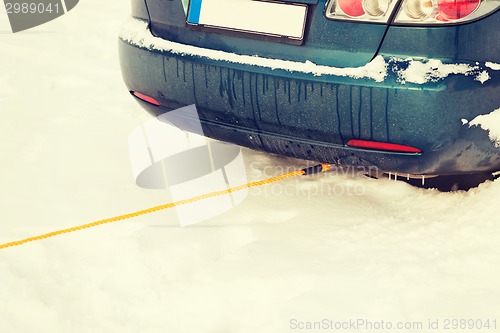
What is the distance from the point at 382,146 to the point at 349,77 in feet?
0.98

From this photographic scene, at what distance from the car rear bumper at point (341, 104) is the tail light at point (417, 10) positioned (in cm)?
14

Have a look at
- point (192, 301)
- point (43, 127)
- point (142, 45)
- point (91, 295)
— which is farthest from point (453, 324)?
point (43, 127)

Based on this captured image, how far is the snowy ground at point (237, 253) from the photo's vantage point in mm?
2248

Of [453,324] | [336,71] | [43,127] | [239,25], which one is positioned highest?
[239,25]

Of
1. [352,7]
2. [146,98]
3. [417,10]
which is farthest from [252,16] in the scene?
[146,98]

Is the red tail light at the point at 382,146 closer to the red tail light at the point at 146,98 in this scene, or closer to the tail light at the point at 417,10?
the tail light at the point at 417,10

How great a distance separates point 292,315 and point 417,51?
3.31ft

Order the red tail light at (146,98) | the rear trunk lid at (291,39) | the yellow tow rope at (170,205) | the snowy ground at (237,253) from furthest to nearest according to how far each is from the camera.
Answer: the red tail light at (146,98) < the yellow tow rope at (170,205) < the rear trunk lid at (291,39) < the snowy ground at (237,253)

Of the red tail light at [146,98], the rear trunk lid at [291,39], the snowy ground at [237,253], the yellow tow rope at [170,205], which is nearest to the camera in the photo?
the snowy ground at [237,253]

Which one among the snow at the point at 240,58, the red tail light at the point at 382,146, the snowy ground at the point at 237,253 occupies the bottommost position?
the snowy ground at the point at 237,253

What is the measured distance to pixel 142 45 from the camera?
2854mm

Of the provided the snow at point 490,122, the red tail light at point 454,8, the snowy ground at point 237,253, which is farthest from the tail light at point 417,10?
the snowy ground at point 237,253

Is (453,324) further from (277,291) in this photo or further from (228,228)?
(228,228)

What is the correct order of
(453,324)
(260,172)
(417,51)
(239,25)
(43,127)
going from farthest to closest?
1. (43,127)
2. (260,172)
3. (239,25)
4. (417,51)
5. (453,324)
